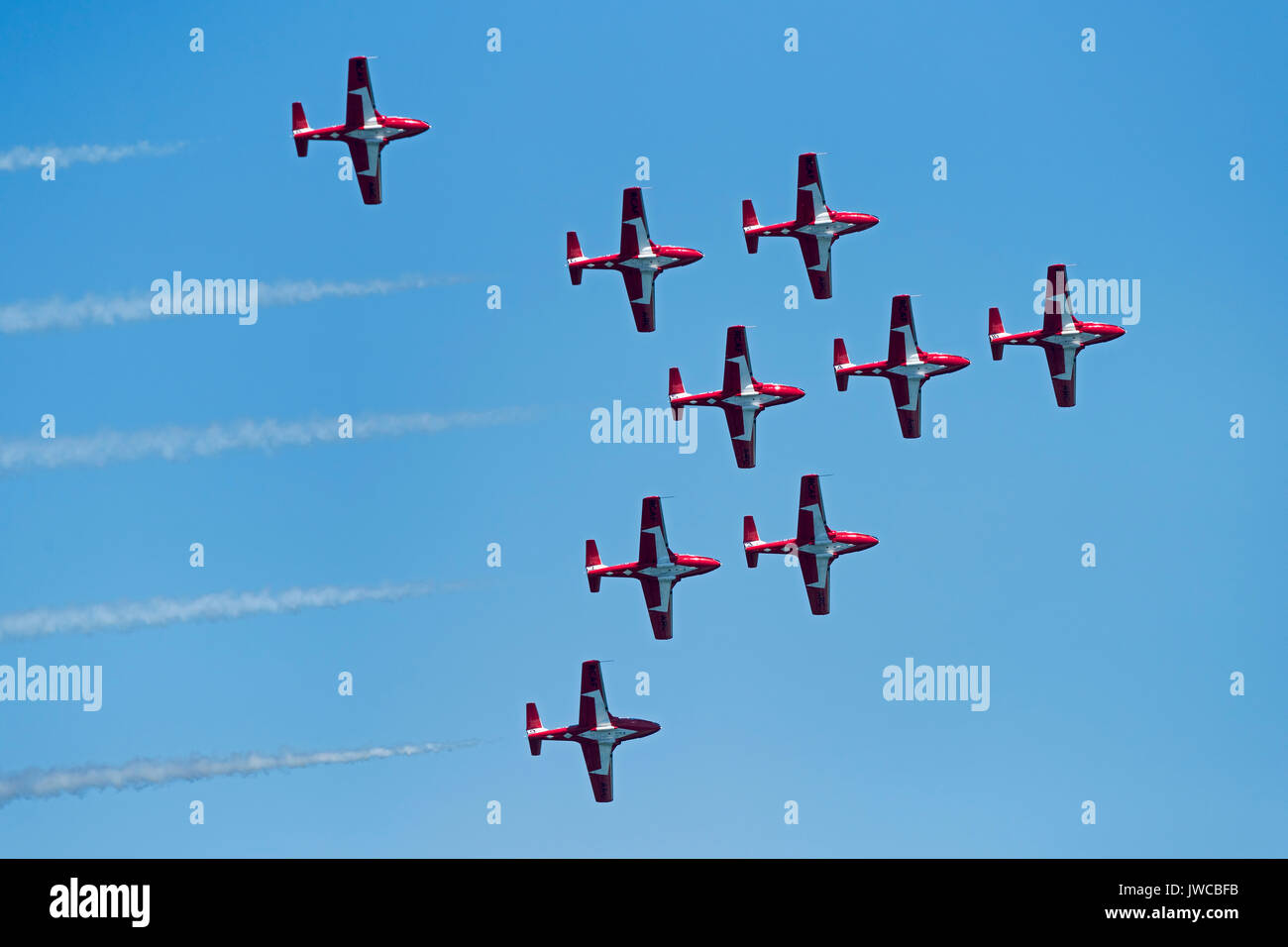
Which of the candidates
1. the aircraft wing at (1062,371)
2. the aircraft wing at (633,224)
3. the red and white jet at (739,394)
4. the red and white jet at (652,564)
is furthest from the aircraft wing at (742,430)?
the aircraft wing at (1062,371)

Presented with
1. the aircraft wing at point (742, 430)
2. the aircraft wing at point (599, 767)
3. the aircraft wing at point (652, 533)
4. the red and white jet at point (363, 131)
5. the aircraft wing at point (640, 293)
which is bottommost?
the aircraft wing at point (599, 767)

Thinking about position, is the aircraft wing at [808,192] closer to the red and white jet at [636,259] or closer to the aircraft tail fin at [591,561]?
the red and white jet at [636,259]

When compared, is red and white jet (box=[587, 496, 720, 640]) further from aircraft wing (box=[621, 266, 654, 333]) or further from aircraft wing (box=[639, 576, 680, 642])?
aircraft wing (box=[621, 266, 654, 333])

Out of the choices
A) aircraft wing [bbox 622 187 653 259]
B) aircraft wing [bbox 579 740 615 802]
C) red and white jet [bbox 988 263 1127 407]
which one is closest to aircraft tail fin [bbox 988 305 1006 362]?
red and white jet [bbox 988 263 1127 407]

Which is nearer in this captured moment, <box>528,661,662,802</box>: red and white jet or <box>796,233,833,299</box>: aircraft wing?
<box>528,661,662,802</box>: red and white jet

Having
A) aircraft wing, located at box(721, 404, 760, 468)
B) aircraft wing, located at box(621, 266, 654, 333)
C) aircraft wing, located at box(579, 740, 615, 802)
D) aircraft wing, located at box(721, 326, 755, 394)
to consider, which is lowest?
aircraft wing, located at box(579, 740, 615, 802)
